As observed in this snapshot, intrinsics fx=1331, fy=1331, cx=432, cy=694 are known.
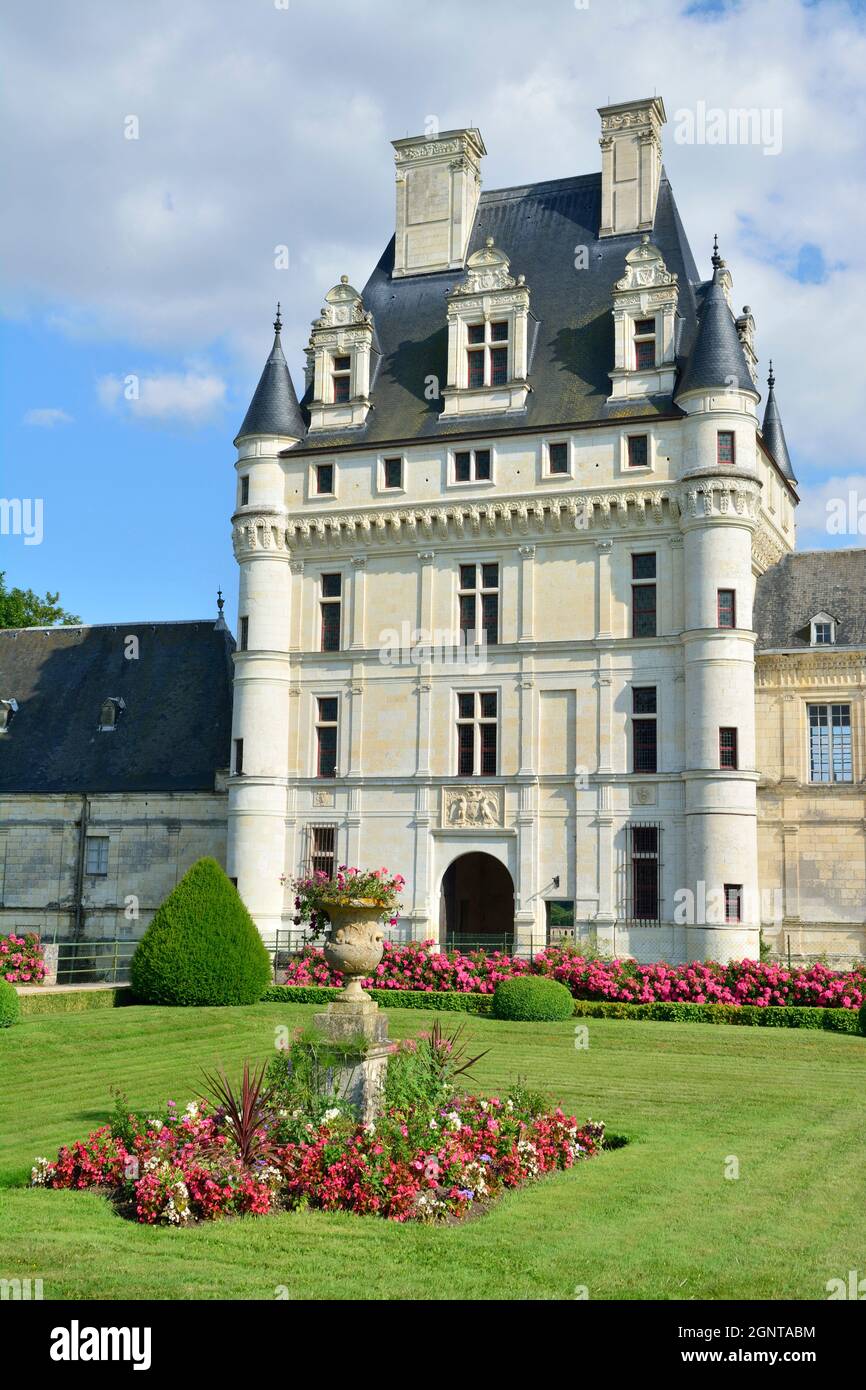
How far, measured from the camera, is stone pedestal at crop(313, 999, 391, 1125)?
52.0 ft

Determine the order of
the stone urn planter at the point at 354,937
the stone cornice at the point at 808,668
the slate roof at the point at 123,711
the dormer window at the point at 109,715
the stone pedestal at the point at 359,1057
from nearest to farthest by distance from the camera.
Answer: the stone pedestal at the point at 359,1057, the stone urn planter at the point at 354,937, the stone cornice at the point at 808,668, the slate roof at the point at 123,711, the dormer window at the point at 109,715

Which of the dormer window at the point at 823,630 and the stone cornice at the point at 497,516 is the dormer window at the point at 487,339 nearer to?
the stone cornice at the point at 497,516

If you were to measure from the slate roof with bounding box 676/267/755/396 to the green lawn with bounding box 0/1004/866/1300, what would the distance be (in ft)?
68.1

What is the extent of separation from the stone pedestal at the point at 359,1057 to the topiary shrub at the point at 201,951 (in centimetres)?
1562

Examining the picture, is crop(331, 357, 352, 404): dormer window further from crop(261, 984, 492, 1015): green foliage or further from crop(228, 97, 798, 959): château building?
crop(261, 984, 492, 1015): green foliage

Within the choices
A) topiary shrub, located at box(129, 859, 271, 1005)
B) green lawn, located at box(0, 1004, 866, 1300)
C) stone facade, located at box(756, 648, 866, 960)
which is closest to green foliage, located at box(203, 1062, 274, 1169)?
green lawn, located at box(0, 1004, 866, 1300)

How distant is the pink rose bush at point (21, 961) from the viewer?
3275cm

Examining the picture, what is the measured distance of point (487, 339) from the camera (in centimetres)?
4141

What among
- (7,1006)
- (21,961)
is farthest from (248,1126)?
(21,961)

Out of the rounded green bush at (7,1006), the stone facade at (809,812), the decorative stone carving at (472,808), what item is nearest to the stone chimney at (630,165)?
the stone facade at (809,812)

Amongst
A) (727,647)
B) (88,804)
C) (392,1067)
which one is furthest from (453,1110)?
(88,804)

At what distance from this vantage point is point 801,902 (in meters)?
37.7
